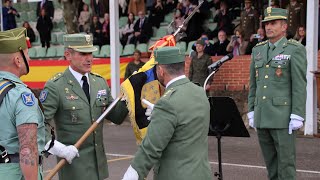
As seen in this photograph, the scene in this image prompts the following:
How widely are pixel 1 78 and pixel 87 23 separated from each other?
14879 millimetres

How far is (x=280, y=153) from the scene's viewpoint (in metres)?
5.71

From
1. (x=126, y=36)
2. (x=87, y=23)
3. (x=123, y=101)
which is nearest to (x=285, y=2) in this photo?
(x=126, y=36)

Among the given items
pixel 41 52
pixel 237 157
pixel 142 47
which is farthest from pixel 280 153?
pixel 41 52

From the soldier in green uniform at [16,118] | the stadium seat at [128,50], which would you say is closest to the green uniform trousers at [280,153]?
the soldier in green uniform at [16,118]

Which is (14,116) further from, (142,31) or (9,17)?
(9,17)

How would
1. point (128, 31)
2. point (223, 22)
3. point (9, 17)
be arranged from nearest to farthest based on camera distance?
1. point (223, 22)
2. point (128, 31)
3. point (9, 17)

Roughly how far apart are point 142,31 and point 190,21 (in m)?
1.74

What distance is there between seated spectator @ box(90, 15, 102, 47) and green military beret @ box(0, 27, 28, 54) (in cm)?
1334

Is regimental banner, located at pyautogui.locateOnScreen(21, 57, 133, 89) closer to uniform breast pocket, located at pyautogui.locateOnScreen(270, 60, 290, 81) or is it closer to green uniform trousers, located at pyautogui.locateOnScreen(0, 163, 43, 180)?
uniform breast pocket, located at pyautogui.locateOnScreen(270, 60, 290, 81)

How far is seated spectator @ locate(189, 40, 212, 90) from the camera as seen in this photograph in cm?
1275

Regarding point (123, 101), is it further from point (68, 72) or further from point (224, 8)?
point (224, 8)

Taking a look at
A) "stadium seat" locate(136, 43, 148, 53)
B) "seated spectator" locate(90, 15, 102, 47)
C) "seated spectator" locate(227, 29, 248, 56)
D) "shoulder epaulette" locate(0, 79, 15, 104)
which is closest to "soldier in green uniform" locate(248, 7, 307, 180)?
"shoulder epaulette" locate(0, 79, 15, 104)

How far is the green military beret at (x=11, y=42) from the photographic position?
137 inches

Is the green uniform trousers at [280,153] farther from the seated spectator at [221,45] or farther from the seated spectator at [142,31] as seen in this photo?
the seated spectator at [142,31]
